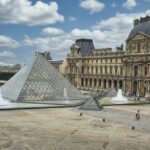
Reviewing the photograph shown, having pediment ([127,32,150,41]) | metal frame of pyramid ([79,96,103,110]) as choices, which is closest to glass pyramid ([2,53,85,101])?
metal frame of pyramid ([79,96,103,110])

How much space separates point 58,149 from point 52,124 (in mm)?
9815

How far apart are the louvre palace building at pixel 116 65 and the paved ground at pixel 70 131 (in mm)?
32824

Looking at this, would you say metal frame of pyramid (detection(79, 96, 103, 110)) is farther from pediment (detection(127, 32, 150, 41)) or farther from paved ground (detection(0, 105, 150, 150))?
pediment (detection(127, 32, 150, 41))

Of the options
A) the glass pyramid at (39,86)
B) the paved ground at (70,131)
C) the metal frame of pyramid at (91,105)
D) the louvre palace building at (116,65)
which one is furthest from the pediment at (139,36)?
the paved ground at (70,131)

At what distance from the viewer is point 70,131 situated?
30.4m

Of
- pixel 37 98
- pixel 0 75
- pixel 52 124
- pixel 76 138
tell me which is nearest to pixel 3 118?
pixel 52 124

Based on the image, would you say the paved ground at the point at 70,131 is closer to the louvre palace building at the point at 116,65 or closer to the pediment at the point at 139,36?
the louvre palace building at the point at 116,65

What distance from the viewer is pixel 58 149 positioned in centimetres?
2402

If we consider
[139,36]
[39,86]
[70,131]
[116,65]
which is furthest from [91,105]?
[116,65]

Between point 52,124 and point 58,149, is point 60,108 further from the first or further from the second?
point 58,149

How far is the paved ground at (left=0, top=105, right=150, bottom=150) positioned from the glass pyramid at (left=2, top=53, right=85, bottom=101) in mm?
10935

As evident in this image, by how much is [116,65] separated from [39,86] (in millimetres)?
33660

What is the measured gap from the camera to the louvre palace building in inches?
2948

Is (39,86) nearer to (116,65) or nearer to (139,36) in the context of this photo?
(139,36)
